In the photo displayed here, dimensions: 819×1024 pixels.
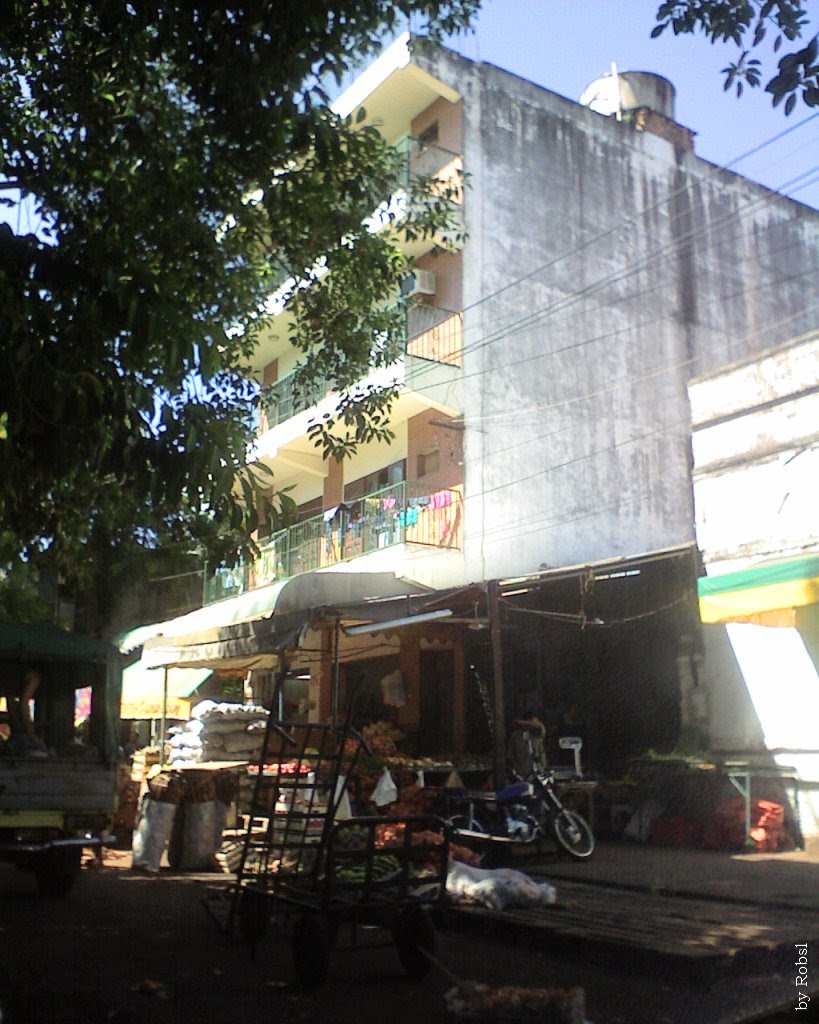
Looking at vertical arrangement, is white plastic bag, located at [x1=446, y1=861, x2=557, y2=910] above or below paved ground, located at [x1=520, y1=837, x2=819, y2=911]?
above

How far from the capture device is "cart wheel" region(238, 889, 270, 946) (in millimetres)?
7148

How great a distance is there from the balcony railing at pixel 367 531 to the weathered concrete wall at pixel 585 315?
53cm

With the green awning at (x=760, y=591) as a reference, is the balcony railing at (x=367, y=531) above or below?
above

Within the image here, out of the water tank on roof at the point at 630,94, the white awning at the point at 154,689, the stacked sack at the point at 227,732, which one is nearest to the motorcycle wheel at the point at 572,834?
the stacked sack at the point at 227,732

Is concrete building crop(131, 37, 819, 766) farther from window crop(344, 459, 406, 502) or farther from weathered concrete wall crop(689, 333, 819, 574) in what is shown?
weathered concrete wall crop(689, 333, 819, 574)

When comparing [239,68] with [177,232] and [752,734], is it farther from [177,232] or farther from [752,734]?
[752,734]

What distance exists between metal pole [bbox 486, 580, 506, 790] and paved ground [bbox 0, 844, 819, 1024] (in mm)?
3507

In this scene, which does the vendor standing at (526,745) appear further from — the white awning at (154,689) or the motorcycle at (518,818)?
the white awning at (154,689)

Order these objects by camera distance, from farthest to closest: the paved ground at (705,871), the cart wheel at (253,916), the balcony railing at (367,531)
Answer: the balcony railing at (367,531) < the paved ground at (705,871) < the cart wheel at (253,916)

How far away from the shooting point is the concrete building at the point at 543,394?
1731cm

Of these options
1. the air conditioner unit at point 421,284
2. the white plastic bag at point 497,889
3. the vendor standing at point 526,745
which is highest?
the air conditioner unit at point 421,284

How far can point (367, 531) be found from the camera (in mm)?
20078

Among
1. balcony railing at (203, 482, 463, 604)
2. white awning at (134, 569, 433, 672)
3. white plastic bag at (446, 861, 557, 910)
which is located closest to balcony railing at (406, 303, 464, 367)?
balcony railing at (203, 482, 463, 604)

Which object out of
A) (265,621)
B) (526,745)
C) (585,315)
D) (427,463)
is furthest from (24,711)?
(585,315)
